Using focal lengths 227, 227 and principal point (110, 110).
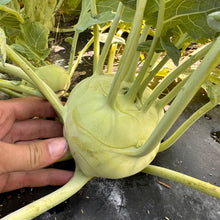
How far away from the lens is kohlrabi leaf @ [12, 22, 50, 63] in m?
0.95

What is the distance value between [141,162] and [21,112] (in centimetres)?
49

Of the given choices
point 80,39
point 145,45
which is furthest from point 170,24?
point 80,39

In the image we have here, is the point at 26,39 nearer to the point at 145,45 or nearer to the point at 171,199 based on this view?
the point at 145,45

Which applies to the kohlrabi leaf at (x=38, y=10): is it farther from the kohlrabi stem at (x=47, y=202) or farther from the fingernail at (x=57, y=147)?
the kohlrabi stem at (x=47, y=202)

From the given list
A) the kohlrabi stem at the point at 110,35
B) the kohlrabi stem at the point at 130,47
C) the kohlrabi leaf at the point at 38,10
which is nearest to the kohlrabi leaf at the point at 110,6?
the kohlrabi stem at the point at 110,35

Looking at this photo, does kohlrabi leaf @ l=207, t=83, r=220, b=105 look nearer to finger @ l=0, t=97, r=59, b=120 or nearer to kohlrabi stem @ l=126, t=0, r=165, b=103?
kohlrabi stem @ l=126, t=0, r=165, b=103

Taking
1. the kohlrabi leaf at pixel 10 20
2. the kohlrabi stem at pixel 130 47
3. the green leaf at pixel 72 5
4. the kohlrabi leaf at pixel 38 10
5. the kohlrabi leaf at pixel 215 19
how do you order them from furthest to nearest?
the green leaf at pixel 72 5 → the kohlrabi leaf at pixel 38 10 → the kohlrabi leaf at pixel 10 20 → the kohlrabi stem at pixel 130 47 → the kohlrabi leaf at pixel 215 19

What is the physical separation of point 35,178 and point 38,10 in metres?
0.77

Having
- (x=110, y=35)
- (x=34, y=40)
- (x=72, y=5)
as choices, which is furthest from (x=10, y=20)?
(x=110, y=35)

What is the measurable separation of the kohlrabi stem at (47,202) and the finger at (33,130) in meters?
0.25

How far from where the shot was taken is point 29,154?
595mm

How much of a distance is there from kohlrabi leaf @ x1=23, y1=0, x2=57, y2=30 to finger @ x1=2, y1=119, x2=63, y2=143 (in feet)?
1.48

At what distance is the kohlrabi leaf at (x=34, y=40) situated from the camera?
0.95 meters

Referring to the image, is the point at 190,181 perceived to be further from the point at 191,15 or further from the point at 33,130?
the point at 33,130
